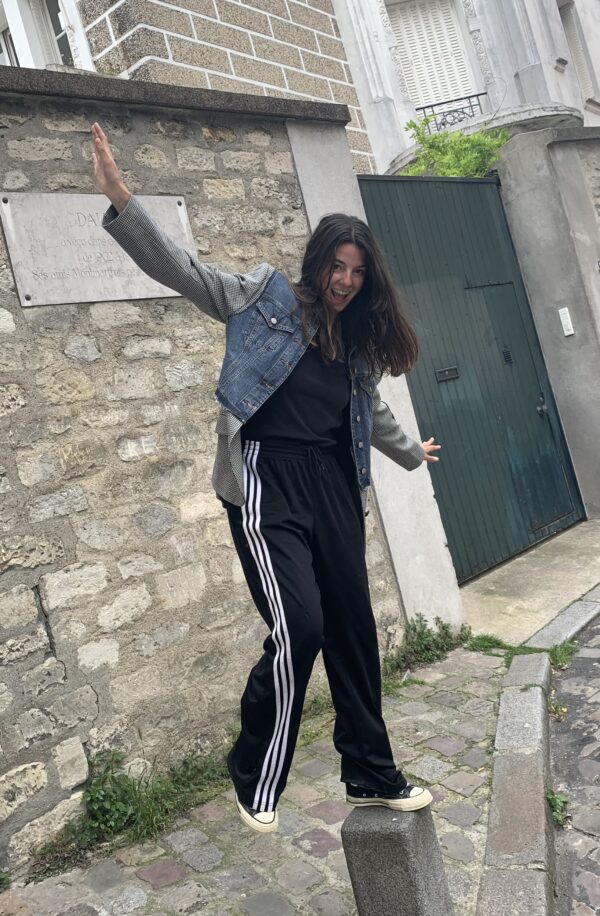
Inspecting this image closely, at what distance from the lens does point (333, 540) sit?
247cm

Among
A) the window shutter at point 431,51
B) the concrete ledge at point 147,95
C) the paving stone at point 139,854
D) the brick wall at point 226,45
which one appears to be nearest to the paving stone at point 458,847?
the paving stone at point 139,854

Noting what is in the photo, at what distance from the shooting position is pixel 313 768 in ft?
12.1

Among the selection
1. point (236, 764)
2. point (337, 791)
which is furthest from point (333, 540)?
point (337, 791)

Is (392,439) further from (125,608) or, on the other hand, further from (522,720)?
(522,720)

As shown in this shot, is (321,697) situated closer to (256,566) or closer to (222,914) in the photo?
(222,914)

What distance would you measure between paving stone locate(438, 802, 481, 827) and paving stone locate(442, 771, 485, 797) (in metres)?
0.09

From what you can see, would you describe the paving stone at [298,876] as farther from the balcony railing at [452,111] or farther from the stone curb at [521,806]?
the balcony railing at [452,111]

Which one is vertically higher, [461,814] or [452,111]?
[452,111]

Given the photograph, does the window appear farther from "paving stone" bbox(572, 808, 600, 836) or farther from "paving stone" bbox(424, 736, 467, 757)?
"paving stone" bbox(572, 808, 600, 836)

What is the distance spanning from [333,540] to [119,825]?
1591mm

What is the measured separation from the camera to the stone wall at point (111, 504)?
3268 mm

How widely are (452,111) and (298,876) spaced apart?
12.8 meters

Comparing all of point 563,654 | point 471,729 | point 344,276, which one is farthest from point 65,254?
point 563,654

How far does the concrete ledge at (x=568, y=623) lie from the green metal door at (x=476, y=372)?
0.92m
